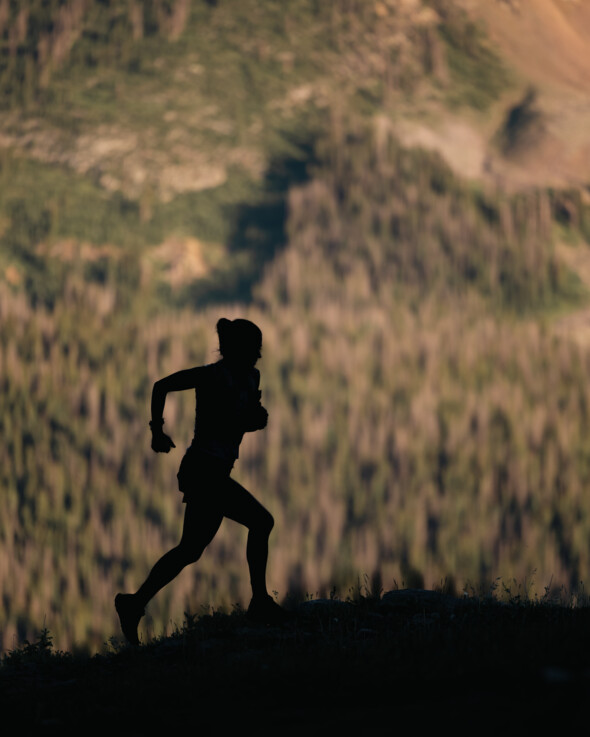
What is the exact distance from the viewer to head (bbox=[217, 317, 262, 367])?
686 cm

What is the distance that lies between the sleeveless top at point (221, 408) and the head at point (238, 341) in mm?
87

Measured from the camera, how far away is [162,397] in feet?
21.8

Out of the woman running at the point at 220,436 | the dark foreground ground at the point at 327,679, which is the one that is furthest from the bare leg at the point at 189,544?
the dark foreground ground at the point at 327,679

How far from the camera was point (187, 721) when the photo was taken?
529cm

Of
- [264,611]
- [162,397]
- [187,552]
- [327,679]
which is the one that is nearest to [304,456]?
[264,611]

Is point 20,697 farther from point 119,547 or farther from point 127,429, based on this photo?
point 127,429

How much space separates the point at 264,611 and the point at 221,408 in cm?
177

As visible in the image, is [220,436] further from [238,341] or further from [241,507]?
[238,341]

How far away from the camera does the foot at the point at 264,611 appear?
7676 millimetres

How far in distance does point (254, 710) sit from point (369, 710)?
0.61 meters

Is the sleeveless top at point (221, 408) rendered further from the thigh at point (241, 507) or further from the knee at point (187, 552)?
the knee at point (187, 552)

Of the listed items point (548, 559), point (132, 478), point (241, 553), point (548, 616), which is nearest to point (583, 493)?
point (548, 559)

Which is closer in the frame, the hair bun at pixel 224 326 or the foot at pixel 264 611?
the hair bun at pixel 224 326

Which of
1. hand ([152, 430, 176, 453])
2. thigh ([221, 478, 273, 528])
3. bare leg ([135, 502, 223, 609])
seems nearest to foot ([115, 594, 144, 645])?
bare leg ([135, 502, 223, 609])
